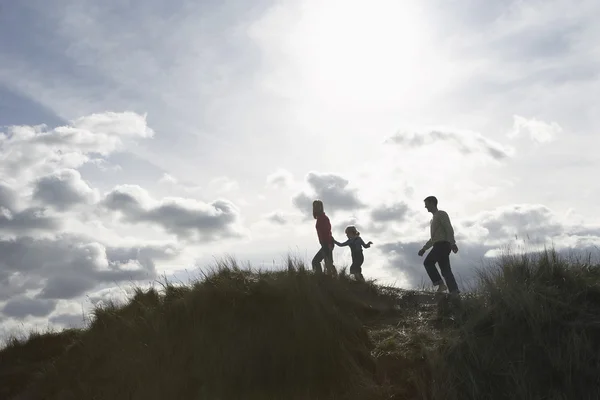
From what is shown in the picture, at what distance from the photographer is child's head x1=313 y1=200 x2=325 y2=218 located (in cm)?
1340

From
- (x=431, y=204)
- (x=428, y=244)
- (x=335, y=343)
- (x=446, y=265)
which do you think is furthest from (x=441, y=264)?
(x=335, y=343)

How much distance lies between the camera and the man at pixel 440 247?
10.3 m

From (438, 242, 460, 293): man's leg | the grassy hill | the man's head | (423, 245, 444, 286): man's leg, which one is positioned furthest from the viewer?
the man's head

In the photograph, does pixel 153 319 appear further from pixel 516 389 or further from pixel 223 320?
pixel 516 389

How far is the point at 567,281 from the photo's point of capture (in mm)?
7223

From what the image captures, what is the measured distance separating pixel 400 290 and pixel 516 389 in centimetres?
551

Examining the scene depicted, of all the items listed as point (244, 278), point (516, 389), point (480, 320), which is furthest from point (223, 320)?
point (516, 389)

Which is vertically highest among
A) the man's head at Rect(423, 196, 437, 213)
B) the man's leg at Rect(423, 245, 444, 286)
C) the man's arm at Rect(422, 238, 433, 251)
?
the man's head at Rect(423, 196, 437, 213)

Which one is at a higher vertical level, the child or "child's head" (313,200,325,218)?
"child's head" (313,200,325,218)

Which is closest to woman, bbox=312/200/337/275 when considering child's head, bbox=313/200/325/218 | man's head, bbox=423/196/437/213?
child's head, bbox=313/200/325/218

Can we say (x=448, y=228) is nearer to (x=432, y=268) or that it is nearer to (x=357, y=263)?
(x=432, y=268)

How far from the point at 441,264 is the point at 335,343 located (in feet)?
12.7

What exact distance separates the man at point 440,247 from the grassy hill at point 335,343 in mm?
483

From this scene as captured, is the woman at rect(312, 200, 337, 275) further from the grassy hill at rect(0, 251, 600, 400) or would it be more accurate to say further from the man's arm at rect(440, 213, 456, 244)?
the man's arm at rect(440, 213, 456, 244)
